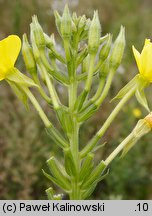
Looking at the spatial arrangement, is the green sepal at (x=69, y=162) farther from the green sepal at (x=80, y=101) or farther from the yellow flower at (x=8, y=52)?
the yellow flower at (x=8, y=52)

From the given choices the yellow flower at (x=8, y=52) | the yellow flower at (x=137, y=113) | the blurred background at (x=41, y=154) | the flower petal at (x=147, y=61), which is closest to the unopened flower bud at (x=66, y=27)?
the yellow flower at (x=8, y=52)

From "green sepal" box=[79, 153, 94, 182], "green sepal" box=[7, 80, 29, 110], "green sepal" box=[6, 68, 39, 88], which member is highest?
"green sepal" box=[6, 68, 39, 88]

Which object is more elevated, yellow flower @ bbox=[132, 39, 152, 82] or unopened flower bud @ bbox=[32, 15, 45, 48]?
unopened flower bud @ bbox=[32, 15, 45, 48]

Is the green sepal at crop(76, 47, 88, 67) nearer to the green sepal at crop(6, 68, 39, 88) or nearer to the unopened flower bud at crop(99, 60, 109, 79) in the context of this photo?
the unopened flower bud at crop(99, 60, 109, 79)

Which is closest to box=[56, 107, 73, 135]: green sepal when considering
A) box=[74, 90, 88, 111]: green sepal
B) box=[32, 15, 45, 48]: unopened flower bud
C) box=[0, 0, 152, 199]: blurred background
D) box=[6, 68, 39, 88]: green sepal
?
box=[74, 90, 88, 111]: green sepal

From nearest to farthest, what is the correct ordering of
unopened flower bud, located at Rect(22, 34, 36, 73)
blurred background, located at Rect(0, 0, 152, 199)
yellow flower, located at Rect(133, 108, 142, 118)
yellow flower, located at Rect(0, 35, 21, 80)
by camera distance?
yellow flower, located at Rect(0, 35, 21, 80)
unopened flower bud, located at Rect(22, 34, 36, 73)
blurred background, located at Rect(0, 0, 152, 199)
yellow flower, located at Rect(133, 108, 142, 118)

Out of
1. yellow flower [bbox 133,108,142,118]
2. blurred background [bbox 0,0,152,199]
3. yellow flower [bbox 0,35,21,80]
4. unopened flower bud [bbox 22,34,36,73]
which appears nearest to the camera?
yellow flower [bbox 0,35,21,80]

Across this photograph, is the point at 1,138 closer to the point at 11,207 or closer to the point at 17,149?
the point at 17,149
